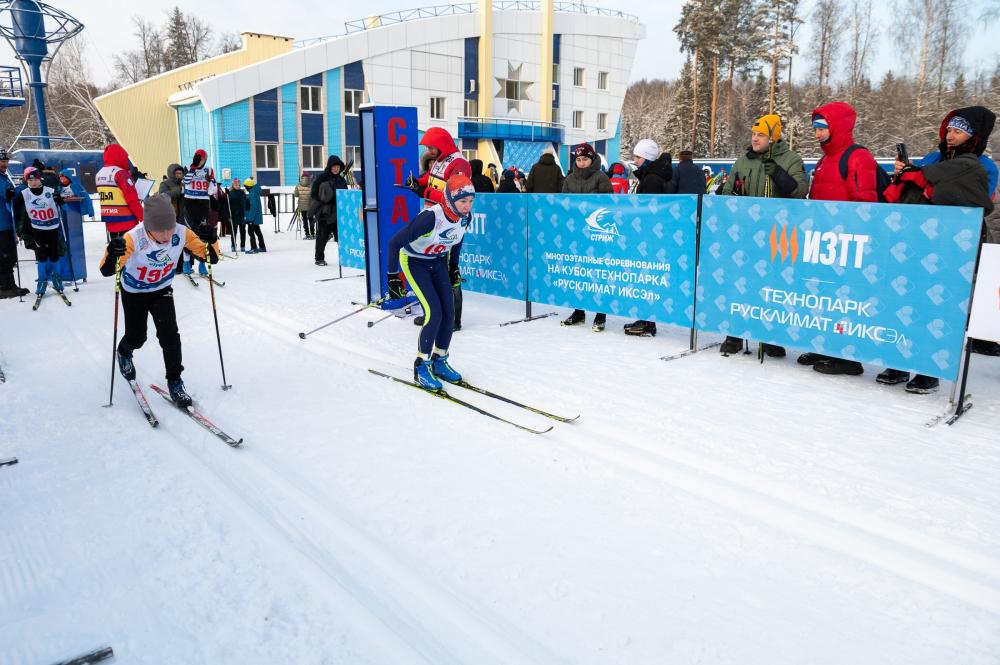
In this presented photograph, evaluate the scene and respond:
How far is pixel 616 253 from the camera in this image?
7.08 m

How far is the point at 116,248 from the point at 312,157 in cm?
3077

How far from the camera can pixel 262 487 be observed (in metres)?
3.90

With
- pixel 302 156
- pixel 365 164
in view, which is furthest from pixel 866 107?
pixel 365 164

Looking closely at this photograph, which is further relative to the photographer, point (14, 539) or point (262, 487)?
point (262, 487)

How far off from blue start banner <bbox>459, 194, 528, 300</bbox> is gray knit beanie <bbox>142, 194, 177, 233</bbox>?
3.98 metres

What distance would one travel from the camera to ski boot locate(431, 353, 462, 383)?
5.70m

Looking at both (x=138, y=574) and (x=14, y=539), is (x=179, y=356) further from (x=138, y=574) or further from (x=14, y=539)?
(x=138, y=574)

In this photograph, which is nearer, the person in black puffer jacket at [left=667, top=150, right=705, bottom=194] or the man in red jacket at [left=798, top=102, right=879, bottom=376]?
the man in red jacket at [left=798, top=102, right=879, bottom=376]

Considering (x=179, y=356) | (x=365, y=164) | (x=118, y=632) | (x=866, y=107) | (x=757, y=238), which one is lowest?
(x=118, y=632)

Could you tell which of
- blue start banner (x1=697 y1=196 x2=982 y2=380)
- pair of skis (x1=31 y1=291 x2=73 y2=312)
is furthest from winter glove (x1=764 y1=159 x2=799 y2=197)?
pair of skis (x1=31 y1=291 x2=73 y2=312)

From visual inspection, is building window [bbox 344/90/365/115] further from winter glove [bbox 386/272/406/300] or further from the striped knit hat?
the striped knit hat

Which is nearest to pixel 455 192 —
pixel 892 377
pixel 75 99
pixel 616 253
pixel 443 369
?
pixel 443 369

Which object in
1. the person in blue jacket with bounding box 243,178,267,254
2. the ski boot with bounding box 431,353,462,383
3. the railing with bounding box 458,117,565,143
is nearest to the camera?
the ski boot with bounding box 431,353,462,383

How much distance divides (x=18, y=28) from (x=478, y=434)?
1409 inches
